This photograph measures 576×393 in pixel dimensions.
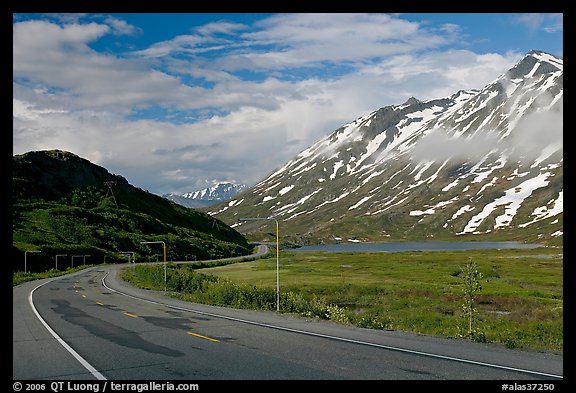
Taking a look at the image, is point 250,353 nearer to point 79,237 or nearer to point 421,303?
point 421,303

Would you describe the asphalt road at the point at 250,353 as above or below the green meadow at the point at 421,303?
above

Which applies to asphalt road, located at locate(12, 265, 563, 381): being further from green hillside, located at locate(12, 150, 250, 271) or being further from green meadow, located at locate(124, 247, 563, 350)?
green hillside, located at locate(12, 150, 250, 271)

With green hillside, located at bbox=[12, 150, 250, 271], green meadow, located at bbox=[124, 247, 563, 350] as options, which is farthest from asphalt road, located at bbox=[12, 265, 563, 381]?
green hillside, located at bbox=[12, 150, 250, 271]

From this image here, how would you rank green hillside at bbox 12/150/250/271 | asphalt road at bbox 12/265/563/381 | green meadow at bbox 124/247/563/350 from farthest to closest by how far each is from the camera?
1. green hillside at bbox 12/150/250/271
2. green meadow at bbox 124/247/563/350
3. asphalt road at bbox 12/265/563/381

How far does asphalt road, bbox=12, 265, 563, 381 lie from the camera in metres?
14.6

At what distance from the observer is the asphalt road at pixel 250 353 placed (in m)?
14.6

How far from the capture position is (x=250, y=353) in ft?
58.6

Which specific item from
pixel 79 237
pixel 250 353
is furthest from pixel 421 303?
pixel 79 237

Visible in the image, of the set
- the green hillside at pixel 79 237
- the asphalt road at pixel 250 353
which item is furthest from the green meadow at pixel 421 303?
the green hillside at pixel 79 237

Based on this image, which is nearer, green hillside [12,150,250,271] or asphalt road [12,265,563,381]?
asphalt road [12,265,563,381]

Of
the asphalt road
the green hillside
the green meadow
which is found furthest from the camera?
the green hillside

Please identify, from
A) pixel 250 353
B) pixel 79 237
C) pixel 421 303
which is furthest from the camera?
pixel 79 237

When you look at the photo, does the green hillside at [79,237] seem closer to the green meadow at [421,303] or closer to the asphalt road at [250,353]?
the green meadow at [421,303]
